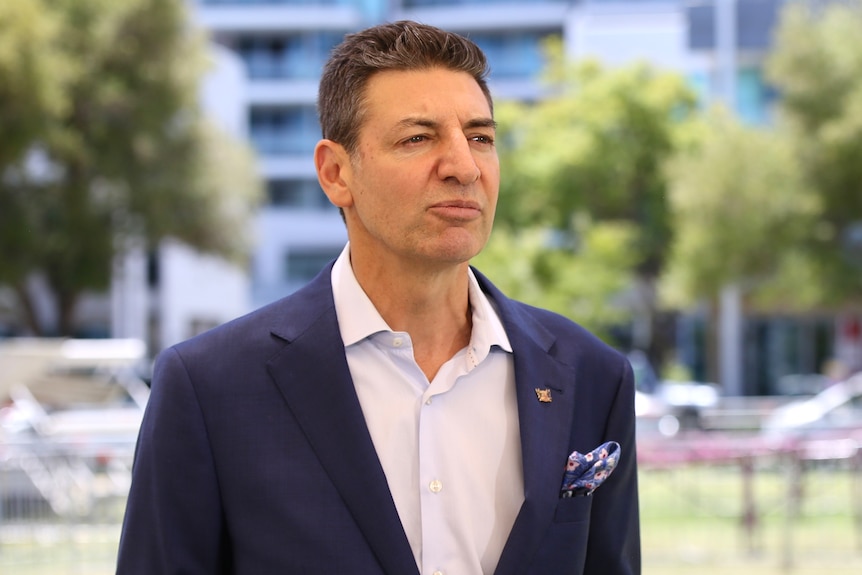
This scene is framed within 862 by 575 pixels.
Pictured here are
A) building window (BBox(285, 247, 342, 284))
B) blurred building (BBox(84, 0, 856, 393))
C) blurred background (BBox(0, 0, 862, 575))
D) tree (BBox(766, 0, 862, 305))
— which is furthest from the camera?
building window (BBox(285, 247, 342, 284))

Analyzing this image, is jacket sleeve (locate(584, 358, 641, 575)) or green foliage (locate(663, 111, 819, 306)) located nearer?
jacket sleeve (locate(584, 358, 641, 575))

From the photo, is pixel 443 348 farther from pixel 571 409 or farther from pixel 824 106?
pixel 824 106

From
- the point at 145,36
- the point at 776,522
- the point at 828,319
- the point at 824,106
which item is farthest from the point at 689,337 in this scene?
the point at 776,522

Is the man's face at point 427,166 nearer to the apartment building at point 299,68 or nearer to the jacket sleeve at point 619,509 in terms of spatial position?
the jacket sleeve at point 619,509

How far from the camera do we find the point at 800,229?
32094mm

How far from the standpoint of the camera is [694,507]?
584 inches

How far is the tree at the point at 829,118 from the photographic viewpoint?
100 ft

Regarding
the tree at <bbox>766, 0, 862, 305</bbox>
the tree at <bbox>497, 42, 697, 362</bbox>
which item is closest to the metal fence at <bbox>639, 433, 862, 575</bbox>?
the tree at <bbox>766, 0, 862, 305</bbox>

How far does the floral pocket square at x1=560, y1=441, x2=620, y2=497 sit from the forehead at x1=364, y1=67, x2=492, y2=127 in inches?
26.5

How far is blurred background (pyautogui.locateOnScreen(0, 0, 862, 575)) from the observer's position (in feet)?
45.2

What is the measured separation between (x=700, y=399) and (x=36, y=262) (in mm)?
16166

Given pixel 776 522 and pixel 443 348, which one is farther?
pixel 776 522

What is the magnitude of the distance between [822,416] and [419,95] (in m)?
21.6

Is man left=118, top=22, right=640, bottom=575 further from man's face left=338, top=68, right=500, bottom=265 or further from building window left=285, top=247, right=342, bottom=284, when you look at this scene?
building window left=285, top=247, right=342, bottom=284
